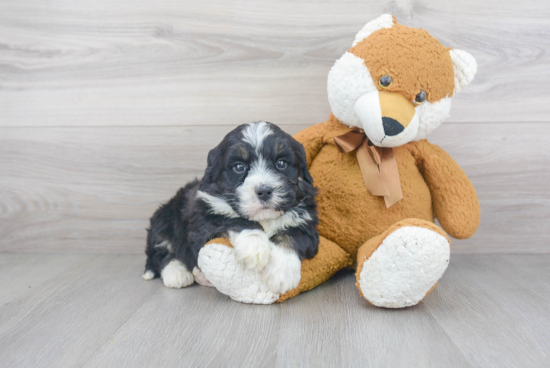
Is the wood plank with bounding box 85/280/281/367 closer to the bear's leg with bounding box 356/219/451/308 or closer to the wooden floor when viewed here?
the wooden floor

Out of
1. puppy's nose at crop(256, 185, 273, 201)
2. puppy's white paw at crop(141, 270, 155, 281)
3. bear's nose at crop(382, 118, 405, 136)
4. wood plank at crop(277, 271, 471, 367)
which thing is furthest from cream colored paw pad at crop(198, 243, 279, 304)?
bear's nose at crop(382, 118, 405, 136)

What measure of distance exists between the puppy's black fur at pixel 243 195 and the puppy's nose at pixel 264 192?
0.09 ft

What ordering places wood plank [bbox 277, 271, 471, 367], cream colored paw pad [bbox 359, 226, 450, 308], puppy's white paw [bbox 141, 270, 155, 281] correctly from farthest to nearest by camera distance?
puppy's white paw [bbox 141, 270, 155, 281] → cream colored paw pad [bbox 359, 226, 450, 308] → wood plank [bbox 277, 271, 471, 367]

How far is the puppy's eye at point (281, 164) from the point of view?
155 cm

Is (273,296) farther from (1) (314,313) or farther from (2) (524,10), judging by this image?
(2) (524,10)

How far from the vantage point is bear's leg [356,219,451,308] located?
1.38 metres

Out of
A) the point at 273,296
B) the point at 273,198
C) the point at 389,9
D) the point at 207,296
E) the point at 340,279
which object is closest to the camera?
the point at 273,198

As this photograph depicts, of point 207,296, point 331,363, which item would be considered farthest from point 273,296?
point 331,363

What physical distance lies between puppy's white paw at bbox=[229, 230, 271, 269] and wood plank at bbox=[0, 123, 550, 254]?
0.92 metres

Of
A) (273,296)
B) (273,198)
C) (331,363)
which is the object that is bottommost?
(273,296)

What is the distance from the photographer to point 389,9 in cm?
215

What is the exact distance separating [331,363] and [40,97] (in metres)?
2.09

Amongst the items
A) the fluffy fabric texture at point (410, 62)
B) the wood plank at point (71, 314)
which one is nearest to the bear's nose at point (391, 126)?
the fluffy fabric texture at point (410, 62)

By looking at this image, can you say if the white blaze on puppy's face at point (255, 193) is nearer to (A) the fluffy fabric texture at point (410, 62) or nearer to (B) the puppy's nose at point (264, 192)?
(B) the puppy's nose at point (264, 192)
